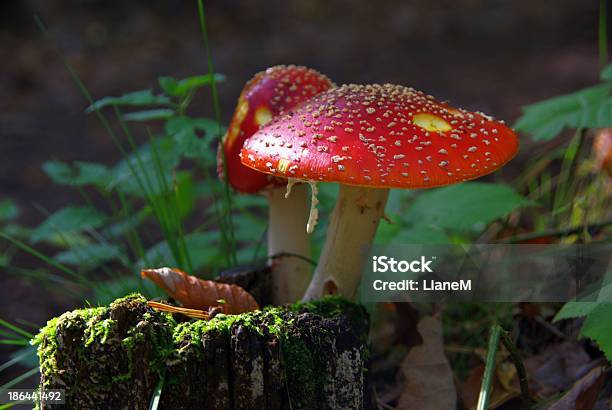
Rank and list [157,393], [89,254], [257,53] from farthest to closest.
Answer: [257,53], [89,254], [157,393]

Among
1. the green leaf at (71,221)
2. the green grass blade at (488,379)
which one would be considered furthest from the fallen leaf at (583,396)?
the green leaf at (71,221)

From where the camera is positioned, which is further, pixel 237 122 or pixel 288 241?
pixel 288 241

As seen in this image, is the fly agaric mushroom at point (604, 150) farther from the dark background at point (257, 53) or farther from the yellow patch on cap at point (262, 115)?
the dark background at point (257, 53)

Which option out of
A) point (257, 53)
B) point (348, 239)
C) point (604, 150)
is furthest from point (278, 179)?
point (257, 53)

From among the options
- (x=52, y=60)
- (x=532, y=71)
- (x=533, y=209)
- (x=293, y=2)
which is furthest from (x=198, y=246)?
(x=293, y=2)

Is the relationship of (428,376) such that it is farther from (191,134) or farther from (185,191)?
(185,191)

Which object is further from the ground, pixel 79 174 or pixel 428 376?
pixel 79 174
